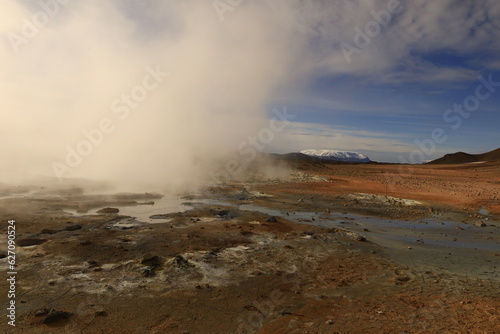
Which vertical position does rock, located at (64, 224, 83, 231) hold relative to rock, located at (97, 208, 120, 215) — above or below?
below

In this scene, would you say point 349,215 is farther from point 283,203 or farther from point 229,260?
point 229,260

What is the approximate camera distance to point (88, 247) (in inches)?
314

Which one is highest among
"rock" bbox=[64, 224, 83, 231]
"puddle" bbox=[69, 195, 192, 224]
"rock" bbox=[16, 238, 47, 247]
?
"puddle" bbox=[69, 195, 192, 224]

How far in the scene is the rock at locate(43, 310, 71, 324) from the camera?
4770 millimetres

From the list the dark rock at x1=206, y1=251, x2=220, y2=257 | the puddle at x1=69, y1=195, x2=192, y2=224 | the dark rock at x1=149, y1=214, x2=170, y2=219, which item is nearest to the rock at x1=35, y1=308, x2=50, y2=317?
the dark rock at x1=206, y1=251, x2=220, y2=257

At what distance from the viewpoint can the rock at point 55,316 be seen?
188 inches

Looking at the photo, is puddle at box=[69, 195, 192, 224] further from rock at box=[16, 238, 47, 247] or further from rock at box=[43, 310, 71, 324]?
rock at box=[43, 310, 71, 324]

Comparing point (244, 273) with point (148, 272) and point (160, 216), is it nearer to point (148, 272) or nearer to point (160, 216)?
point (148, 272)

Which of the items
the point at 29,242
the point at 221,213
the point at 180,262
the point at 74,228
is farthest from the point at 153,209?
the point at 180,262

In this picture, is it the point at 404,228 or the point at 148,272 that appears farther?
the point at 404,228

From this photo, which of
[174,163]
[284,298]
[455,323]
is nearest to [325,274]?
[284,298]

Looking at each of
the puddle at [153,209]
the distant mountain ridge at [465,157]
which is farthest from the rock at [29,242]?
the distant mountain ridge at [465,157]

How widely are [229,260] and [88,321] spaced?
368cm

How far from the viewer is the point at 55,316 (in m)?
4.83
